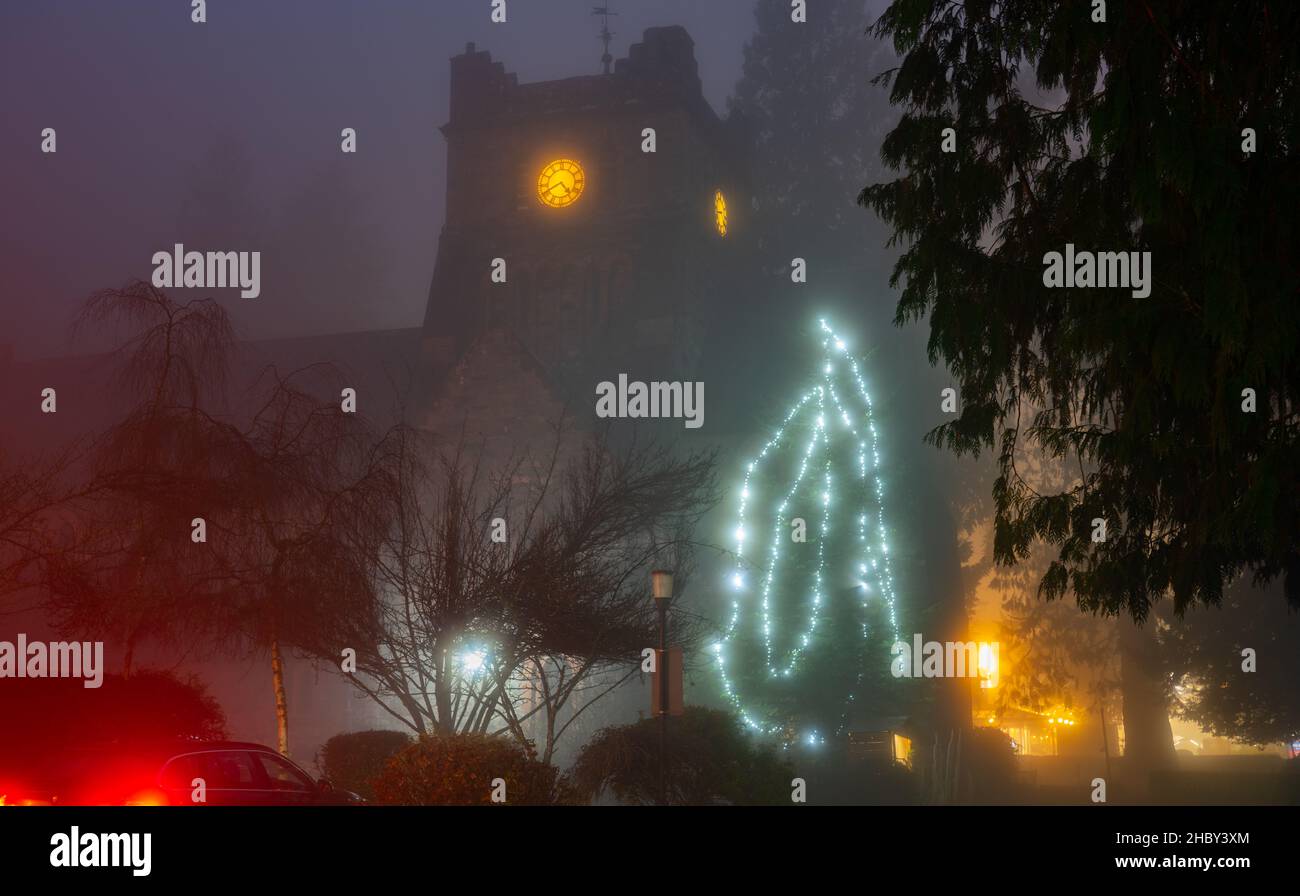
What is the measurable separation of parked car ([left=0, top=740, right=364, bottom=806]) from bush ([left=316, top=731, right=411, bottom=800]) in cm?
697

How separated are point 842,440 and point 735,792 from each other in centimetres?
1539

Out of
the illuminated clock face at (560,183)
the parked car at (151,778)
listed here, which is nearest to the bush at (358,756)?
the parked car at (151,778)

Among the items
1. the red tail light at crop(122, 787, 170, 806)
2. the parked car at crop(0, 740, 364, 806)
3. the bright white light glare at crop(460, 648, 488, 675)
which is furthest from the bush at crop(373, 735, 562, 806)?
the bright white light glare at crop(460, 648, 488, 675)

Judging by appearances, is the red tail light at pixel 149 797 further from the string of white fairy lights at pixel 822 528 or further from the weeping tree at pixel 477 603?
the string of white fairy lights at pixel 822 528

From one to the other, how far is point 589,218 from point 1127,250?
130ft

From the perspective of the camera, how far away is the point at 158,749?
13.7 metres

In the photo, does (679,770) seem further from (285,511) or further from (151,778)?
(151,778)

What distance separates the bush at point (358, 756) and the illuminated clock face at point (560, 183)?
1263 inches

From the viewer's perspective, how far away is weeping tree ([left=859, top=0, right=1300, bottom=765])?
10898 mm

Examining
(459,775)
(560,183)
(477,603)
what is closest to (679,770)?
(477,603)

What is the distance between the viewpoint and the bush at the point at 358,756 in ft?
70.6
